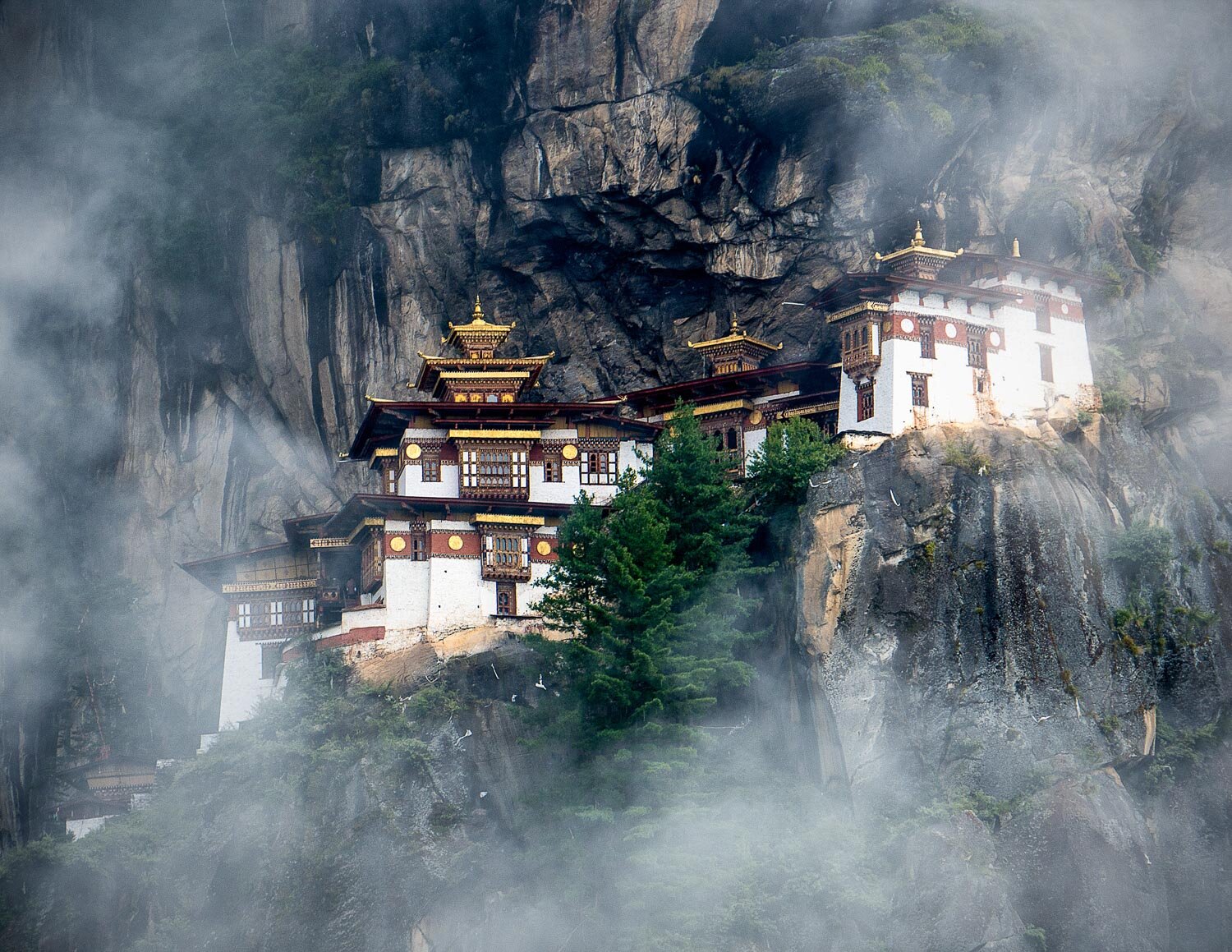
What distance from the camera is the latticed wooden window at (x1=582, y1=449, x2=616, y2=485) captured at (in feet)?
206

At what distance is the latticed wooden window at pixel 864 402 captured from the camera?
57.7 m

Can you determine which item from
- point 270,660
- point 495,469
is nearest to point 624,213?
point 495,469

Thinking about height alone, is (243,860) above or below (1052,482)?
below

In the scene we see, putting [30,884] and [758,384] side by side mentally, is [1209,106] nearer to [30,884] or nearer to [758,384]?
[758,384]

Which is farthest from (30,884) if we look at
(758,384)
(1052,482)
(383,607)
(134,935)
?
(1052,482)

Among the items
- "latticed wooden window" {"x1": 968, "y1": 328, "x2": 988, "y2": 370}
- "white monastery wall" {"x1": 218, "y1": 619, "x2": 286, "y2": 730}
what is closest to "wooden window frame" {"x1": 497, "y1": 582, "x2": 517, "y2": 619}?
"white monastery wall" {"x1": 218, "y1": 619, "x2": 286, "y2": 730}

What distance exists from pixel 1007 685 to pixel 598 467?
19129mm

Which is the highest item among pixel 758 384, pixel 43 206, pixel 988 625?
pixel 43 206

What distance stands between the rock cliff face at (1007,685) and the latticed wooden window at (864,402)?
4092 mm

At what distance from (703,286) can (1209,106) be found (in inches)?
786

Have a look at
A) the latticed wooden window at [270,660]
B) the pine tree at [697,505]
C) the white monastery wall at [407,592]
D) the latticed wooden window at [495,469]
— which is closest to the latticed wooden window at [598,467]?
the latticed wooden window at [495,469]

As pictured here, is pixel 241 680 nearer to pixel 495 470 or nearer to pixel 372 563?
pixel 372 563

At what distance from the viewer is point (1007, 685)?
49.0 m

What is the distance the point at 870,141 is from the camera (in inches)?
2516
